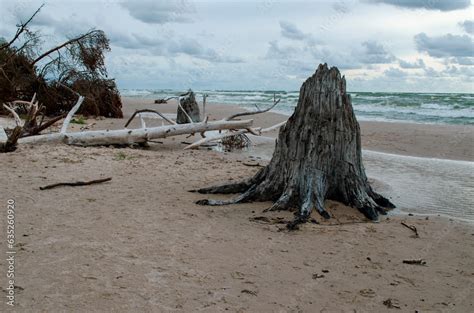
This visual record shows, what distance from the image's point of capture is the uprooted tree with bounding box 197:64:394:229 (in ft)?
18.4

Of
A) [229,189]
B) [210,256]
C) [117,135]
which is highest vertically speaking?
[117,135]

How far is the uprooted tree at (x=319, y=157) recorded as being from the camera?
5602 mm

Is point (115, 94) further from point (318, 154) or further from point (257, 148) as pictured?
point (318, 154)

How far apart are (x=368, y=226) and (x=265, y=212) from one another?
116cm

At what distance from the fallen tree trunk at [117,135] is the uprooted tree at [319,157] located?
498 centimetres

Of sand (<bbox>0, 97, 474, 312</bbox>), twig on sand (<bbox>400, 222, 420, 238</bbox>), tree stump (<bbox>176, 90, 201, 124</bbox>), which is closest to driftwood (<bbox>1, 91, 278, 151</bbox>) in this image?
tree stump (<bbox>176, 90, 201, 124</bbox>)

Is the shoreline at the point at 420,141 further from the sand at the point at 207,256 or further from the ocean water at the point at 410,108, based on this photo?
the sand at the point at 207,256

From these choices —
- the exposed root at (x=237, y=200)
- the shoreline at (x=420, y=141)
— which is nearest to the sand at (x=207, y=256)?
the exposed root at (x=237, y=200)

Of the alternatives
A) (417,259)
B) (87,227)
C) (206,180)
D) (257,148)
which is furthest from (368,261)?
(257,148)

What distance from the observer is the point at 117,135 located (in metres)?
10.2

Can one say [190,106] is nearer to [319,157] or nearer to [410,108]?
[319,157]

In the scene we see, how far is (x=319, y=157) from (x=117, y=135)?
5.83m

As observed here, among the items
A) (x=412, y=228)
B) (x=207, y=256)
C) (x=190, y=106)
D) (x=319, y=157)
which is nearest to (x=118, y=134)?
(x=190, y=106)

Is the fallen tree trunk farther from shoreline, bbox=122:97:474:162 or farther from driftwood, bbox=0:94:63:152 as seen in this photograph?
shoreline, bbox=122:97:474:162
